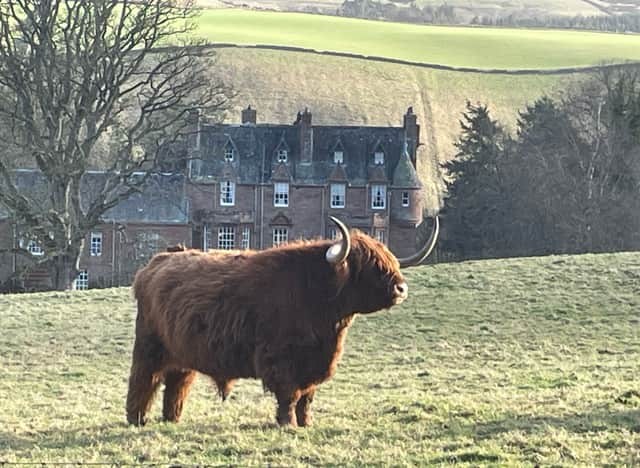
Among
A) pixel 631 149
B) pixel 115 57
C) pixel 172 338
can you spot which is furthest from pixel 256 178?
pixel 172 338

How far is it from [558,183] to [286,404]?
46.0 meters

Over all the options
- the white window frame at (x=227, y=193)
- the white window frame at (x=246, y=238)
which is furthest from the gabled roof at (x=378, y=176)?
the white window frame at (x=227, y=193)

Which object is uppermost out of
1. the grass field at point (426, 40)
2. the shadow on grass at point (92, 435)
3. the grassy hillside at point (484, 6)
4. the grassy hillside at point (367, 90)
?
the grassy hillside at point (484, 6)

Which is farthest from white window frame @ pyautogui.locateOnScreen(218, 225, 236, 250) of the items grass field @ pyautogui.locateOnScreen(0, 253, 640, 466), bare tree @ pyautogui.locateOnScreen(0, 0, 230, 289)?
grass field @ pyautogui.locateOnScreen(0, 253, 640, 466)

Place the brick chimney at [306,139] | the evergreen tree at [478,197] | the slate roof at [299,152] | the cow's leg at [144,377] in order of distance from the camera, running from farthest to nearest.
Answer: the brick chimney at [306,139], the slate roof at [299,152], the evergreen tree at [478,197], the cow's leg at [144,377]

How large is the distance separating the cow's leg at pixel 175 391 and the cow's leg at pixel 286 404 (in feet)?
4.98

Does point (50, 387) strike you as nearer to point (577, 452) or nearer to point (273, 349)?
point (273, 349)

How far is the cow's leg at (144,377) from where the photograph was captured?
→ 1171cm

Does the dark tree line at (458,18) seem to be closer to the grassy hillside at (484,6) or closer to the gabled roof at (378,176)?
the grassy hillside at (484,6)

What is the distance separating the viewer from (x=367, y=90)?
99.2 m

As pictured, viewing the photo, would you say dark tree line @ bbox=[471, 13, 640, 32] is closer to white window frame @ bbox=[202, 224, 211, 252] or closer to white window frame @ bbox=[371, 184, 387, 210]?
white window frame @ bbox=[371, 184, 387, 210]

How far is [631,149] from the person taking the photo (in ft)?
187

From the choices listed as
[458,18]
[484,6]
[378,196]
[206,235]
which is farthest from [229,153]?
[484,6]

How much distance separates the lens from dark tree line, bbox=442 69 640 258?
52.9 m
